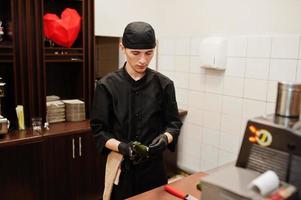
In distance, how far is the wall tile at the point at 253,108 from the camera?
7.47 ft

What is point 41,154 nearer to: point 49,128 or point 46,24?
point 49,128

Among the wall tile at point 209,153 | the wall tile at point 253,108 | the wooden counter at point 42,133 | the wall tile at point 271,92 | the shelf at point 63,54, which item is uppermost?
the shelf at point 63,54

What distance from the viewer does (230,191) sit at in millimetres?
796

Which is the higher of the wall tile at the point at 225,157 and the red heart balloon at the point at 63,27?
the red heart balloon at the point at 63,27

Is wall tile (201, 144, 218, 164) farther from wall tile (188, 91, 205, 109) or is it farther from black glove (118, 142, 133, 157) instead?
black glove (118, 142, 133, 157)

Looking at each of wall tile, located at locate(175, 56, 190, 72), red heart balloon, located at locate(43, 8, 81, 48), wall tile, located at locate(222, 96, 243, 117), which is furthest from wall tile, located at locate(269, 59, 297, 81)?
red heart balloon, located at locate(43, 8, 81, 48)

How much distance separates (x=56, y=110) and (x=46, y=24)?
721 millimetres

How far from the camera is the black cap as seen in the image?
57.0 inches

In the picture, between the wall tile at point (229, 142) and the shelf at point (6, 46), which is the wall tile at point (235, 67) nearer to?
the wall tile at point (229, 142)

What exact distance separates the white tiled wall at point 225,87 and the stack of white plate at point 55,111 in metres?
1.19

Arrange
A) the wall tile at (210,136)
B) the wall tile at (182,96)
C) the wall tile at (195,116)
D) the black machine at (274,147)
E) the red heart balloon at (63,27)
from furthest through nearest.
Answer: the wall tile at (182,96)
the wall tile at (195,116)
the wall tile at (210,136)
the red heart balloon at (63,27)
the black machine at (274,147)

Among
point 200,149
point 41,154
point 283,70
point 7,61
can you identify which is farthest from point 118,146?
point 200,149

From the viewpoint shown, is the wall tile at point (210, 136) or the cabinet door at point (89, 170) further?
the wall tile at point (210, 136)

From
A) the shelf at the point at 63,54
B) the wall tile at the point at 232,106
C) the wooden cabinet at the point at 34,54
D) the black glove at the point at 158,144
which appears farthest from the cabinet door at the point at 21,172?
the wall tile at the point at 232,106
